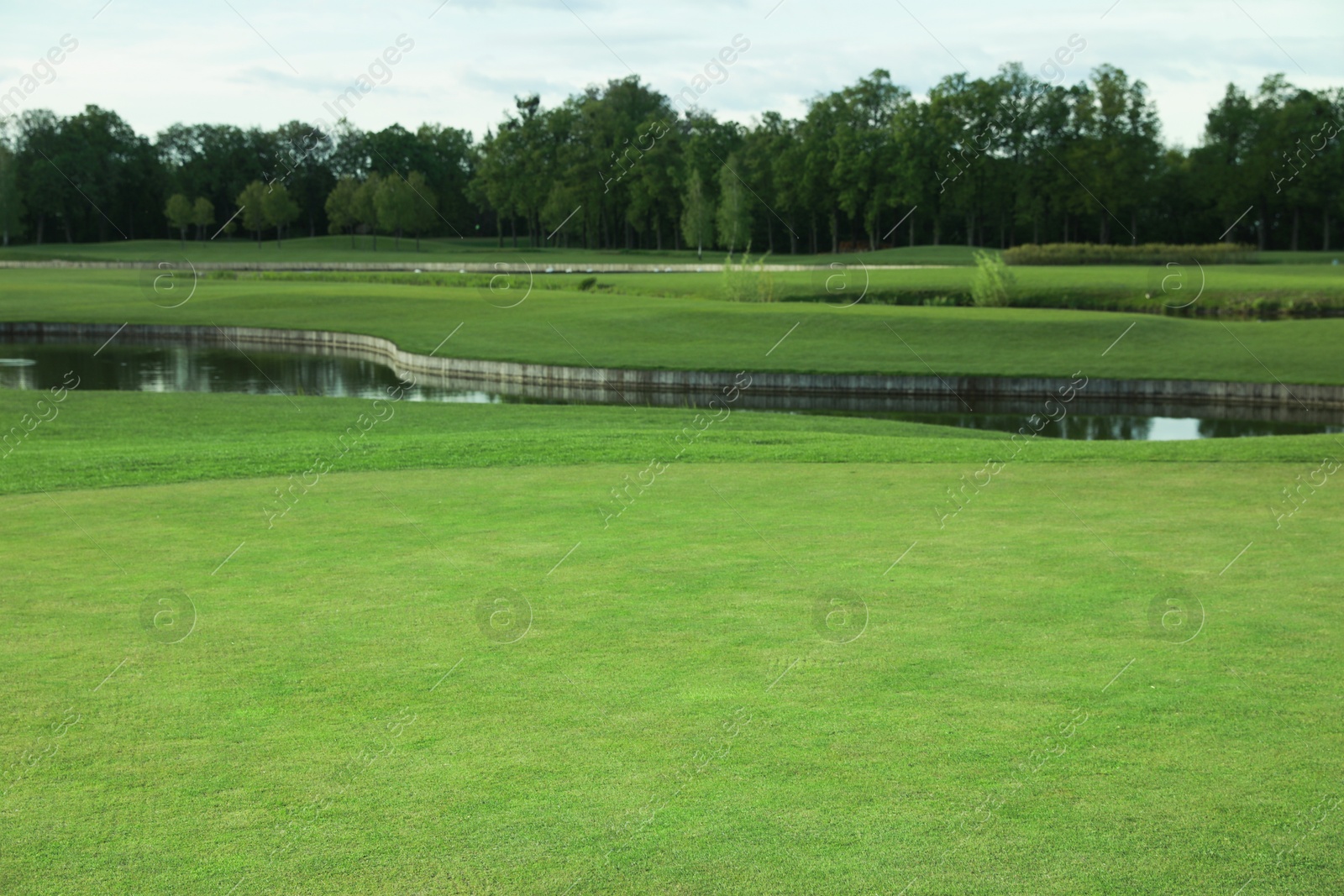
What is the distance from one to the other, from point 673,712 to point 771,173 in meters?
86.7

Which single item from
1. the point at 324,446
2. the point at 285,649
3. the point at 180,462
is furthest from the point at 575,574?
the point at 324,446

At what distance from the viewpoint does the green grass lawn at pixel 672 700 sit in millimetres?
3719

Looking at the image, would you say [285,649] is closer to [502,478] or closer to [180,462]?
[502,478]

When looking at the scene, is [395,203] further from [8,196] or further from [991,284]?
[991,284]

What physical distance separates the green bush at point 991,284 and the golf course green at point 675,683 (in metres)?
33.4

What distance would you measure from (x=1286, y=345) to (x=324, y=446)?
27799 mm

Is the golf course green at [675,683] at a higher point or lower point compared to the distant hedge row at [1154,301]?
lower

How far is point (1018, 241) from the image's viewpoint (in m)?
93.1

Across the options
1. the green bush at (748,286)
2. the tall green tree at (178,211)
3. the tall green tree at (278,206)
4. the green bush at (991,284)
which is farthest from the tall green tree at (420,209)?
the green bush at (991,284)

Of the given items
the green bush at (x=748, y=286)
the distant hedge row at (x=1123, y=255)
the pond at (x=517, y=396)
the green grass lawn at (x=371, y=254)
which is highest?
the green grass lawn at (x=371, y=254)

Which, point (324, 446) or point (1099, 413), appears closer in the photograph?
point (324, 446)

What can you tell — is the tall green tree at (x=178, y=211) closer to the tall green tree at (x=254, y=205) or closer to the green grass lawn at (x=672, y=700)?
the tall green tree at (x=254, y=205)

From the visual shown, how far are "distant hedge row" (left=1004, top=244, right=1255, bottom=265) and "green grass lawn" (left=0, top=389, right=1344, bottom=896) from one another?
56.3 meters

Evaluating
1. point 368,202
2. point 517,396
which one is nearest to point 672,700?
point 517,396
